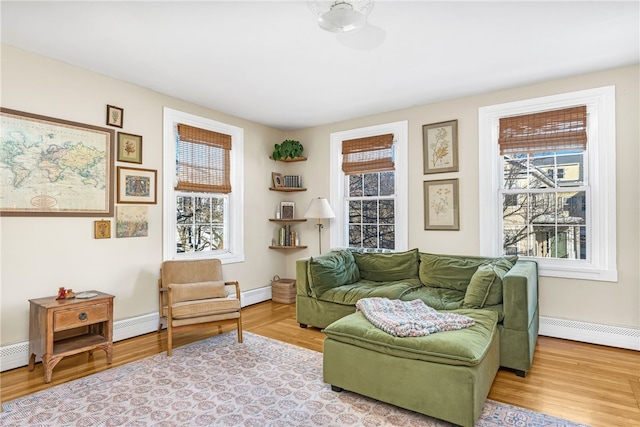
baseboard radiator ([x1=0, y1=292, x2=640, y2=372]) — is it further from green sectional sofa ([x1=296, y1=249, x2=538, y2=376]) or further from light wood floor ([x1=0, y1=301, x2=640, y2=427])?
green sectional sofa ([x1=296, y1=249, x2=538, y2=376])

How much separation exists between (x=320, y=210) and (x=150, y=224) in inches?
79.5

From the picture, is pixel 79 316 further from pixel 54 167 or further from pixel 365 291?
pixel 365 291

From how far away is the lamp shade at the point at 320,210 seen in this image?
4.58 m

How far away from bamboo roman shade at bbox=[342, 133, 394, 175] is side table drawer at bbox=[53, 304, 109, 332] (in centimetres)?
325

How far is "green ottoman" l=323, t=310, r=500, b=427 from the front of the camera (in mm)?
1921

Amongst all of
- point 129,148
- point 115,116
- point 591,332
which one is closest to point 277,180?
point 129,148

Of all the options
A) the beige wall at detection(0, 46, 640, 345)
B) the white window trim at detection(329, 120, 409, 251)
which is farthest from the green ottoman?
the white window trim at detection(329, 120, 409, 251)

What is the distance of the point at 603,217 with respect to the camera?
3.23 meters

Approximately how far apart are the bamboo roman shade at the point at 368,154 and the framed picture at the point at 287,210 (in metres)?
1.00

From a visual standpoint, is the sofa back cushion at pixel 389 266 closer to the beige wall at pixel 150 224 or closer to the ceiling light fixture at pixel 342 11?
the beige wall at pixel 150 224

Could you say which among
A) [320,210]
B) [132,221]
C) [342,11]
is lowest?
[132,221]

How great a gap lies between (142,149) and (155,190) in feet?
1.45

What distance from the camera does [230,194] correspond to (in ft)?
15.2

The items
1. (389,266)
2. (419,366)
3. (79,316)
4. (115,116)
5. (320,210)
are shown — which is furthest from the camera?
(320,210)
